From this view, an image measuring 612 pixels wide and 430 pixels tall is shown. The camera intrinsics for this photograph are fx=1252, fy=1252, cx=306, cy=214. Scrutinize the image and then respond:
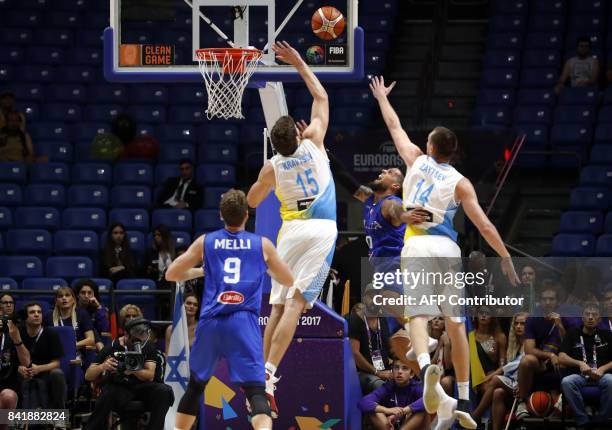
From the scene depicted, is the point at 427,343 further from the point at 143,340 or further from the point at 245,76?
the point at 143,340

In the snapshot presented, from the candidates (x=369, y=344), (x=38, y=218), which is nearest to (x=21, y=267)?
(x=38, y=218)

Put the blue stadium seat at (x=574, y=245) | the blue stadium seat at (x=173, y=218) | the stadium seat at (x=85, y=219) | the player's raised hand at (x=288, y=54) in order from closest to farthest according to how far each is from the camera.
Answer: the player's raised hand at (x=288, y=54) → the blue stadium seat at (x=574, y=245) → the blue stadium seat at (x=173, y=218) → the stadium seat at (x=85, y=219)

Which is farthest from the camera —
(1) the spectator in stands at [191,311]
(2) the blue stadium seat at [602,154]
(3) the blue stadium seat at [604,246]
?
(2) the blue stadium seat at [602,154]

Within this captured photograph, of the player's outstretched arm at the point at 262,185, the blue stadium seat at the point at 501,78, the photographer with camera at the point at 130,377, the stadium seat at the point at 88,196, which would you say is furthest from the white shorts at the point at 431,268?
the blue stadium seat at the point at 501,78

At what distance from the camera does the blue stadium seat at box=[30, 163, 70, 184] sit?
1914 cm

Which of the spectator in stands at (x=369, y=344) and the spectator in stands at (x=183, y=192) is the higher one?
the spectator in stands at (x=183, y=192)

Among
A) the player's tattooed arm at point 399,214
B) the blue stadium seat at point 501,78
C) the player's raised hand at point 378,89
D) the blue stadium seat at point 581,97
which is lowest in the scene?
the player's tattooed arm at point 399,214

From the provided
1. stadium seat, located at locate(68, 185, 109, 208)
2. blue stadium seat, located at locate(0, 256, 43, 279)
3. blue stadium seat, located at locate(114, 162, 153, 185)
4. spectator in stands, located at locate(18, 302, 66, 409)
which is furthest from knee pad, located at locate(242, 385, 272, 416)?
blue stadium seat, located at locate(114, 162, 153, 185)

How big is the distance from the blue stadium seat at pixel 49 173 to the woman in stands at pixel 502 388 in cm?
785

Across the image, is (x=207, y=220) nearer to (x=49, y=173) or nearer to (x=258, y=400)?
(x=49, y=173)

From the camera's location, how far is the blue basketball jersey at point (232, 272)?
388 inches

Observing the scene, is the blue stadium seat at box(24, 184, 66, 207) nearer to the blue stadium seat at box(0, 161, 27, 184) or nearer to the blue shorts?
the blue stadium seat at box(0, 161, 27, 184)

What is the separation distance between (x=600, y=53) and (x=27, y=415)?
11.6m

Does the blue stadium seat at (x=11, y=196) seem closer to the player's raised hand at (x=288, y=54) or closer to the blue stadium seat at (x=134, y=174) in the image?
the blue stadium seat at (x=134, y=174)
